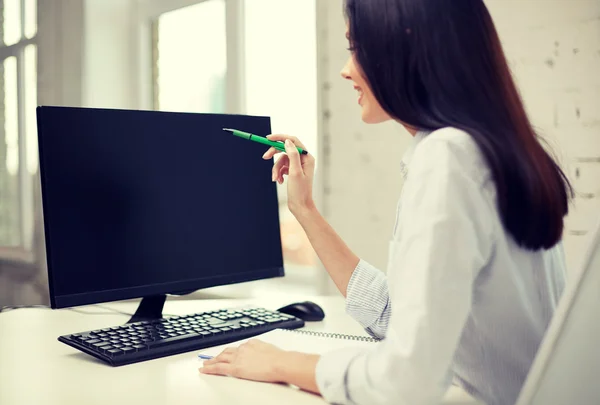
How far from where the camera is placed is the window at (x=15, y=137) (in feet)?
12.5

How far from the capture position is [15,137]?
155 inches

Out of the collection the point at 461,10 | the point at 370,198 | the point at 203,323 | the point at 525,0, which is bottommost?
the point at 203,323

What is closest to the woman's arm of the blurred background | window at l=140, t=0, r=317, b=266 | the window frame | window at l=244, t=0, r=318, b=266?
the blurred background

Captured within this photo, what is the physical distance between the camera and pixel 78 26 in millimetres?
3098

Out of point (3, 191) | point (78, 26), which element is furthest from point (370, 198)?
point (3, 191)

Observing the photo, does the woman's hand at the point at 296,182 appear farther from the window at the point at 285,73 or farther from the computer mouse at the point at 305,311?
the window at the point at 285,73

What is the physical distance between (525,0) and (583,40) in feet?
0.59

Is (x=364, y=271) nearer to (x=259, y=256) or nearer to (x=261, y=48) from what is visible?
(x=259, y=256)

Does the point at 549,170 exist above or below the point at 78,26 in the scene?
below

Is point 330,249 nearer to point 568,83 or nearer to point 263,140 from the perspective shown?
point 263,140

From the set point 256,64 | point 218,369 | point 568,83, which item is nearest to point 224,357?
point 218,369

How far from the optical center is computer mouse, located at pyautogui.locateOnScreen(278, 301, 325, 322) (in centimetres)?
127

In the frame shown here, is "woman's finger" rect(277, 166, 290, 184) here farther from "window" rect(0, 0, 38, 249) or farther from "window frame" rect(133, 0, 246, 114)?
"window" rect(0, 0, 38, 249)

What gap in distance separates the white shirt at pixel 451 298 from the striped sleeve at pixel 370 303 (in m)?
0.25
